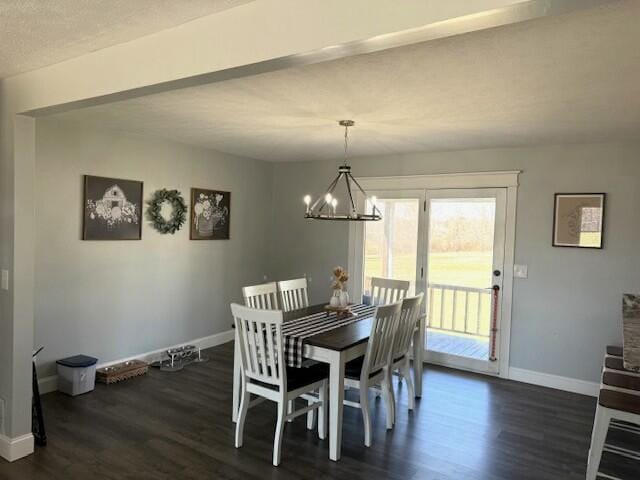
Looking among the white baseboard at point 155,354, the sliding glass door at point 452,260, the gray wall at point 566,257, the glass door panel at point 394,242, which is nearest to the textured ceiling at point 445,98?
the gray wall at point 566,257

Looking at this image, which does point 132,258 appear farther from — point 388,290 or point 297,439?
point 388,290

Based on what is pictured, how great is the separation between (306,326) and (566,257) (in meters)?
2.69

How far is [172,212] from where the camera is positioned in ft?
16.4

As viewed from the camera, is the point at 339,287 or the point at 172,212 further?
the point at 172,212

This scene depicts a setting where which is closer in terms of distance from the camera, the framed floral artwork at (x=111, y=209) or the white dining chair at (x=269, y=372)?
the white dining chair at (x=269, y=372)

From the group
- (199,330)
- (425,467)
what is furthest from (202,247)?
(425,467)

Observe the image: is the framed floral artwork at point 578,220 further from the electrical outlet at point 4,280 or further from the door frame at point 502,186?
the electrical outlet at point 4,280

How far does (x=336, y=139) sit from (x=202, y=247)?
6.84ft

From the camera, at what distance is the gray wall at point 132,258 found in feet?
13.0

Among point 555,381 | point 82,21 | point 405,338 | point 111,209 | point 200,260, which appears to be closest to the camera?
point 82,21

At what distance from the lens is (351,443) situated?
3.30 meters

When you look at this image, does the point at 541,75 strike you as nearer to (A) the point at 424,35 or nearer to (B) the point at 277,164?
(A) the point at 424,35

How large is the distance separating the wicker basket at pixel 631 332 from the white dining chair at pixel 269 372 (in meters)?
1.87

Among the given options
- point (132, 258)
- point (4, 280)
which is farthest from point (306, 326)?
point (132, 258)
